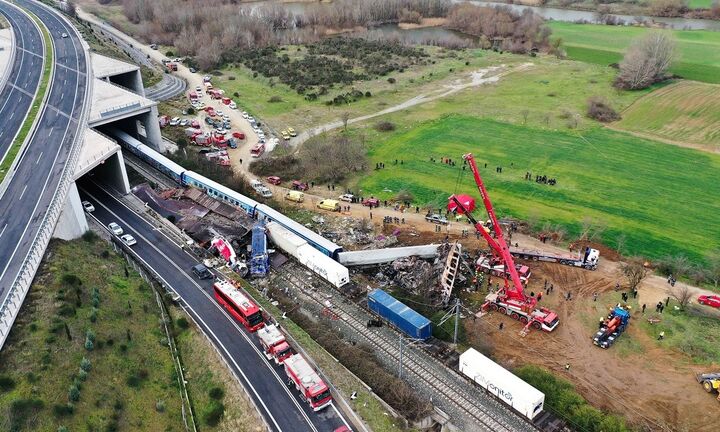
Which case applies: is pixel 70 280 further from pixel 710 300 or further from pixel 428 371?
pixel 710 300

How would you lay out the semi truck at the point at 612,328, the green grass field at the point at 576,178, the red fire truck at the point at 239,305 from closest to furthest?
1. the red fire truck at the point at 239,305
2. the semi truck at the point at 612,328
3. the green grass field at the point at 576,178

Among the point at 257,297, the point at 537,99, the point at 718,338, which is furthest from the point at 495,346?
the point at 537,99

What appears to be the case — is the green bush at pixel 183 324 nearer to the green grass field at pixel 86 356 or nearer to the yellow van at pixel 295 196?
the green grass field at pixel 86 356

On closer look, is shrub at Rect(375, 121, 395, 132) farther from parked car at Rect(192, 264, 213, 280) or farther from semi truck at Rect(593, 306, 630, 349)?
semi truck at Rect(593, 306, 630, 349)

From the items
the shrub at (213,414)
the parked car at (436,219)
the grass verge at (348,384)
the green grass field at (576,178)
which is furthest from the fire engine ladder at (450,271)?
the shrub at (213,414)

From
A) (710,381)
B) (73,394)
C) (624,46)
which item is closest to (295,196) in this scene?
(73,394)

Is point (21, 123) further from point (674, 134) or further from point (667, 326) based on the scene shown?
point (674, 134)
